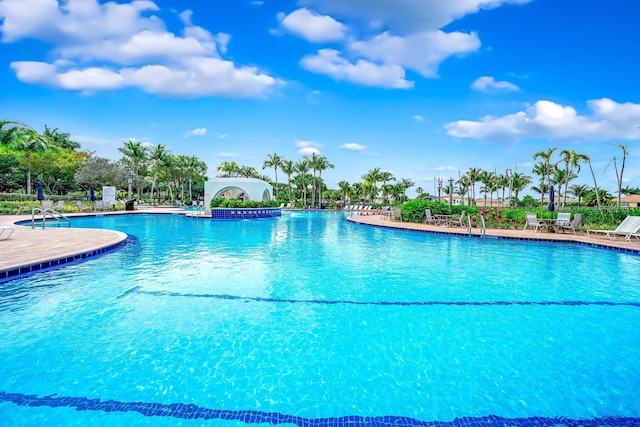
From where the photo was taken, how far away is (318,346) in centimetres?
422

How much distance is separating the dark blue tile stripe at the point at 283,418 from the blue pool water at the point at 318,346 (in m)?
0.01

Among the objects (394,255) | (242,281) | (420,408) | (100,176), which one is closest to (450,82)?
(394,255)

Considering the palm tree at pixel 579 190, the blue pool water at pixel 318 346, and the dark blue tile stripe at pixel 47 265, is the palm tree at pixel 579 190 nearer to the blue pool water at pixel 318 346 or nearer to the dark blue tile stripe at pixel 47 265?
the blue pool water at pixel 318 346

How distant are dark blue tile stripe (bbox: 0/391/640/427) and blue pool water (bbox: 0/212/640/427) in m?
0.01

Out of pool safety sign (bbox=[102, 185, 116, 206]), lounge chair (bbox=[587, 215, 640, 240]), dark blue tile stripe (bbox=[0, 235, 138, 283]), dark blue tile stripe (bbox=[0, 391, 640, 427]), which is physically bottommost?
dark blue tile stripe (bbox=[0, 391, 640, 427])

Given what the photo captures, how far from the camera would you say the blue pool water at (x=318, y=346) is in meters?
2.95

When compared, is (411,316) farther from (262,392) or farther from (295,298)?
(262,392)

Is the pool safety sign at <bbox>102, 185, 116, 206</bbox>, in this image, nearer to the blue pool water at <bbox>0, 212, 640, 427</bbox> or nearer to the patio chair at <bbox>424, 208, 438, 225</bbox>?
the blue pool water at <bbox>0, 212, 640, 427</bbox>

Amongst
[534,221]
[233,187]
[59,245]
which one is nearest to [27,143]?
[233,187]

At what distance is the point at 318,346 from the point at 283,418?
1413mm

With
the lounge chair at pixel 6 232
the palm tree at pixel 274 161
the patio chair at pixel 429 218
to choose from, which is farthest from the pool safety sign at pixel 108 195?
the patio chair at pixel 429 218

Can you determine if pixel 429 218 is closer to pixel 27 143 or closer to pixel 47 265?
pixel 47 265

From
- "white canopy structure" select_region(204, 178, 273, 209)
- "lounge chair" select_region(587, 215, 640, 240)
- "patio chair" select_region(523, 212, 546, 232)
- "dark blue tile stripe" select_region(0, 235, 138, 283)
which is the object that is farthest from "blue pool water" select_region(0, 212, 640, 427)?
"white canopy structure" select_region(204, 178, 273, 209)

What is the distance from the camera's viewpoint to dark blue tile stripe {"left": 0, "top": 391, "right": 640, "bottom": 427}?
278 centimetres
